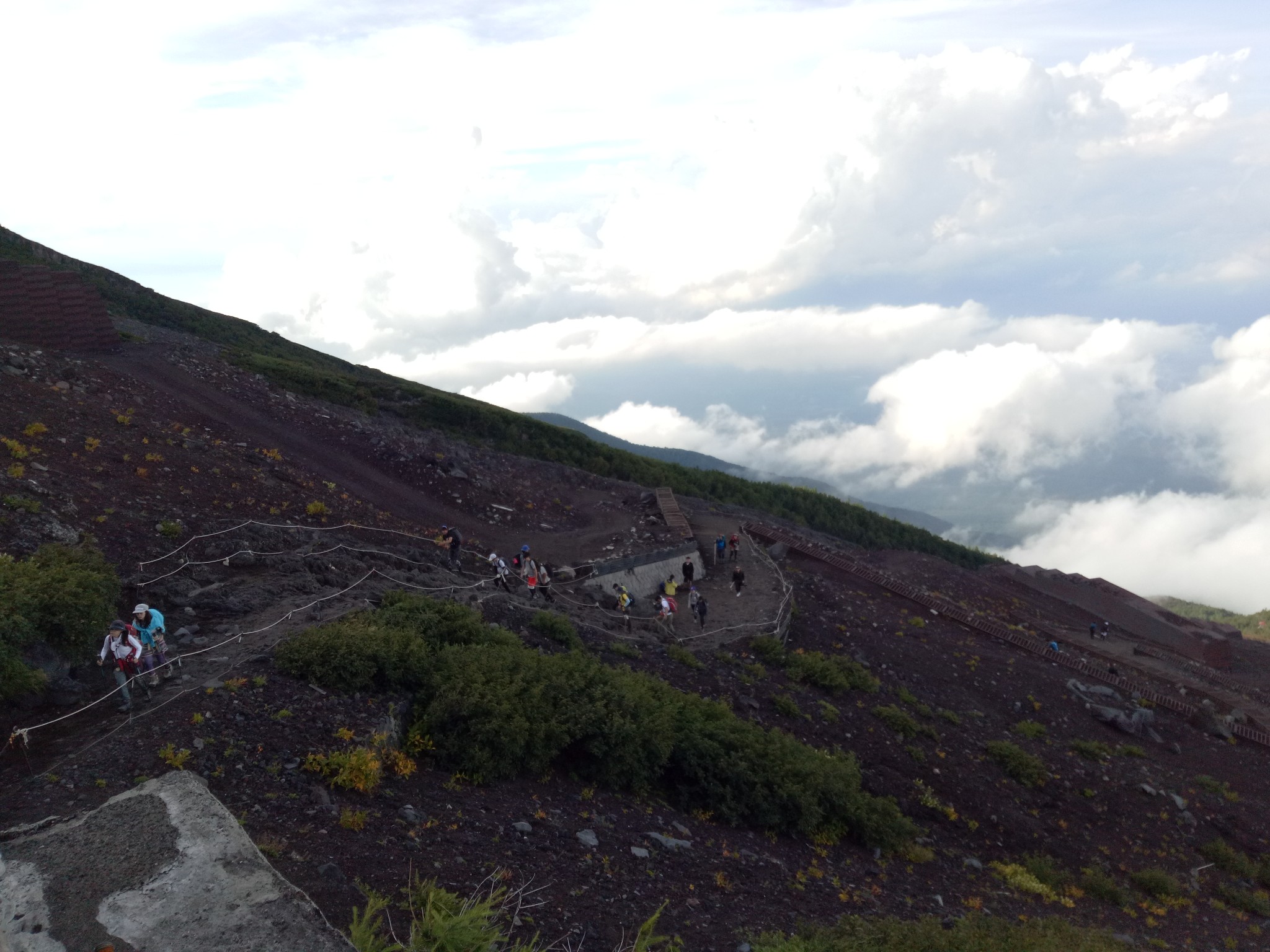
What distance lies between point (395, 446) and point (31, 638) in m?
17.8

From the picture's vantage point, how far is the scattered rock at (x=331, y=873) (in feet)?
21.1

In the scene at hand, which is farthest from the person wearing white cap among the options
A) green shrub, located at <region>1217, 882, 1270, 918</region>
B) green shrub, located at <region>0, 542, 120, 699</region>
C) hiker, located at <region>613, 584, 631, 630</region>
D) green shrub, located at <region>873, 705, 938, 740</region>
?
green shrub, located at <region>1217, 882, 1270, 918</region>

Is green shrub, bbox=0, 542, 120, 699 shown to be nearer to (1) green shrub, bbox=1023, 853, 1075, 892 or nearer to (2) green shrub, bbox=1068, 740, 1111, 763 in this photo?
(1) green shrub, bbox=1023, 853, 1075, 892

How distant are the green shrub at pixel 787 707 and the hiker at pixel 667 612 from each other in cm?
380

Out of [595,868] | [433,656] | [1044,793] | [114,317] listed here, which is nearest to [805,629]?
[1044,793]

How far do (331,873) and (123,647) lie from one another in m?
4.25

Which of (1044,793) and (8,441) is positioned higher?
(8,441)

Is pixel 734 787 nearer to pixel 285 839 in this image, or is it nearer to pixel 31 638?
pixel 285 839

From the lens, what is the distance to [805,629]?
2098 cm

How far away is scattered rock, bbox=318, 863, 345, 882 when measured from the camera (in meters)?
6.44

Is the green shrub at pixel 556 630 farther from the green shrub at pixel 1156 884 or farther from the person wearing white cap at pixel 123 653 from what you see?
the green shrub at pixel 1156 884

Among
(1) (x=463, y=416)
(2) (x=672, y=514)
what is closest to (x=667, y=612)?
(2) (x=672, y=514)

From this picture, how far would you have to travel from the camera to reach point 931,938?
27.5 ft

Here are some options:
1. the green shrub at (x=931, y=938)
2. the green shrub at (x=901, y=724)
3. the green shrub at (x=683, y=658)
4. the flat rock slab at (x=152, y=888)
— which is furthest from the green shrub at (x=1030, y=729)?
the flat rock slab at (x=152, y=888)
